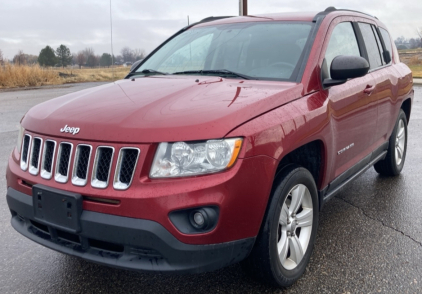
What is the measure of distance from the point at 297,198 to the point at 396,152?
277cm

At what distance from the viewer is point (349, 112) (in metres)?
3.33

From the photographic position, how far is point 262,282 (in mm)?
2594

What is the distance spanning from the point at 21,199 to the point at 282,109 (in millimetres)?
1672

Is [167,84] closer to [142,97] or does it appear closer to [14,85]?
[142,97]

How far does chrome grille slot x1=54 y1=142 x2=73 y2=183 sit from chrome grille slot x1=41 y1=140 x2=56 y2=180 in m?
0.06

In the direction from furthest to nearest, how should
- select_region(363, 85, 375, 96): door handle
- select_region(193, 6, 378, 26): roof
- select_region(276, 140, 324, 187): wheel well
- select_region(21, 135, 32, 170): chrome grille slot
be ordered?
1. select_region(363, 85, 375, 96): door handle
2. select_region(193, 6, 378, 26): roof
3. select_region(276, 140, 324, 187): wheel well
4. select_region(21, 135, 32, 170): chrome grille slot

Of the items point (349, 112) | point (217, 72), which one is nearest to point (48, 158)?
point (217, 72)

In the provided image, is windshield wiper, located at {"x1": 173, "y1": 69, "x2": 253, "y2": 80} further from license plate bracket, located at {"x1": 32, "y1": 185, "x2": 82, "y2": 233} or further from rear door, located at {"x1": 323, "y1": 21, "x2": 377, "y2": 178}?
license plate bracket, located at {"x1": 32, "y1": 185, "x2": 82, "y2": 233}

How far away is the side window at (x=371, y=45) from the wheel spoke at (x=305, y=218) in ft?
6.29

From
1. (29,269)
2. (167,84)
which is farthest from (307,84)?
(29,269)

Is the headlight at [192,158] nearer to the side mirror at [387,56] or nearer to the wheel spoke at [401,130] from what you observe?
the side mirror at [387,56]

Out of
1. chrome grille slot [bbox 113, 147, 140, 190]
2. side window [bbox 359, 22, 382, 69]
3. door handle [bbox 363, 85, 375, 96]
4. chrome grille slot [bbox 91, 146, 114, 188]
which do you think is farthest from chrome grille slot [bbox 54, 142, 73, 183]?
side window [bbox 359, 22, 382, 69]

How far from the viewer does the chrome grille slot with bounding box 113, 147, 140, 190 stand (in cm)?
219

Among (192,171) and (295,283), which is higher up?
(192,171)
